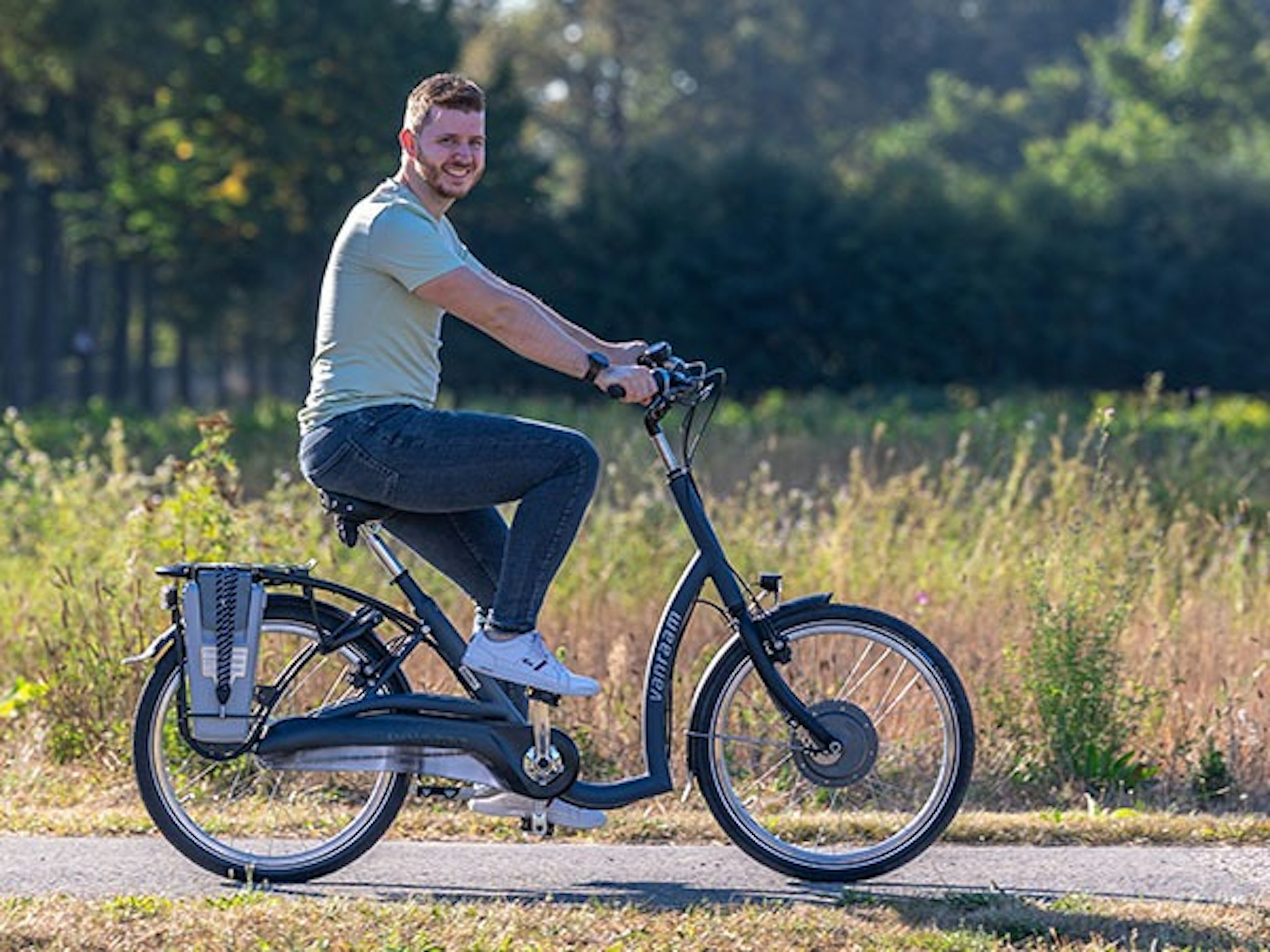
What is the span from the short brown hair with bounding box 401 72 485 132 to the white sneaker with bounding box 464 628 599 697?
1.41 metres

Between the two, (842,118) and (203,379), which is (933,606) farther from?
(203,379)

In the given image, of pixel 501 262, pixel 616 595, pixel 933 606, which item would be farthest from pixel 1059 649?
pixel 501 262

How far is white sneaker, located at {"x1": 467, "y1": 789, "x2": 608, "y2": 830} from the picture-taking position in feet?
19.6

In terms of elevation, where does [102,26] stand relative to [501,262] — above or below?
above

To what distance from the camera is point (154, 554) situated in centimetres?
877

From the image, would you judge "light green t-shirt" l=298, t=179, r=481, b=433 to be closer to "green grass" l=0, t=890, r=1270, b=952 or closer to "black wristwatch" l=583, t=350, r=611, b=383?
"black wristwatch" l=583, t=350, r=611, b=383

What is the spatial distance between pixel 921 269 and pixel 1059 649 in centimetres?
3236

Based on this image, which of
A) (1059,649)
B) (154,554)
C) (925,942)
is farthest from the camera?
(154,554)

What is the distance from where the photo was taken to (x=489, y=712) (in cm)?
594

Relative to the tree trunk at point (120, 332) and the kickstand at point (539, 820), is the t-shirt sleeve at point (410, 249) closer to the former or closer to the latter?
the kickstand at point (539, 820)

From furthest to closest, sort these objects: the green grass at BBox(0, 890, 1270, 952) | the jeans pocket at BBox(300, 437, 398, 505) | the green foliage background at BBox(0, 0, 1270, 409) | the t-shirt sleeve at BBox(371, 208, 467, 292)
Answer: the green foliage background at BBox(0, 0, 1270, 409) → the jeans pocket at BBox(300, 437, 398, 505) → the t-shirt sleeve at BBox(371, 208, 467, 292) → the green grass at BBox(0, 890, 1270, 952)

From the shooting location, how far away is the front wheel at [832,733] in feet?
19.8

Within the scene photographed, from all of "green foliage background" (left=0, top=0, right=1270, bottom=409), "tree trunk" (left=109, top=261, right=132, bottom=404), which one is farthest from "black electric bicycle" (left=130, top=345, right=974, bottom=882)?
"tree trunk" (left=109, top=261, right=132, bottom=404)

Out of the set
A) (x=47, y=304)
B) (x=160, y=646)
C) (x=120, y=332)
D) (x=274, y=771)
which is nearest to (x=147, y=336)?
(x=120, y=332)
